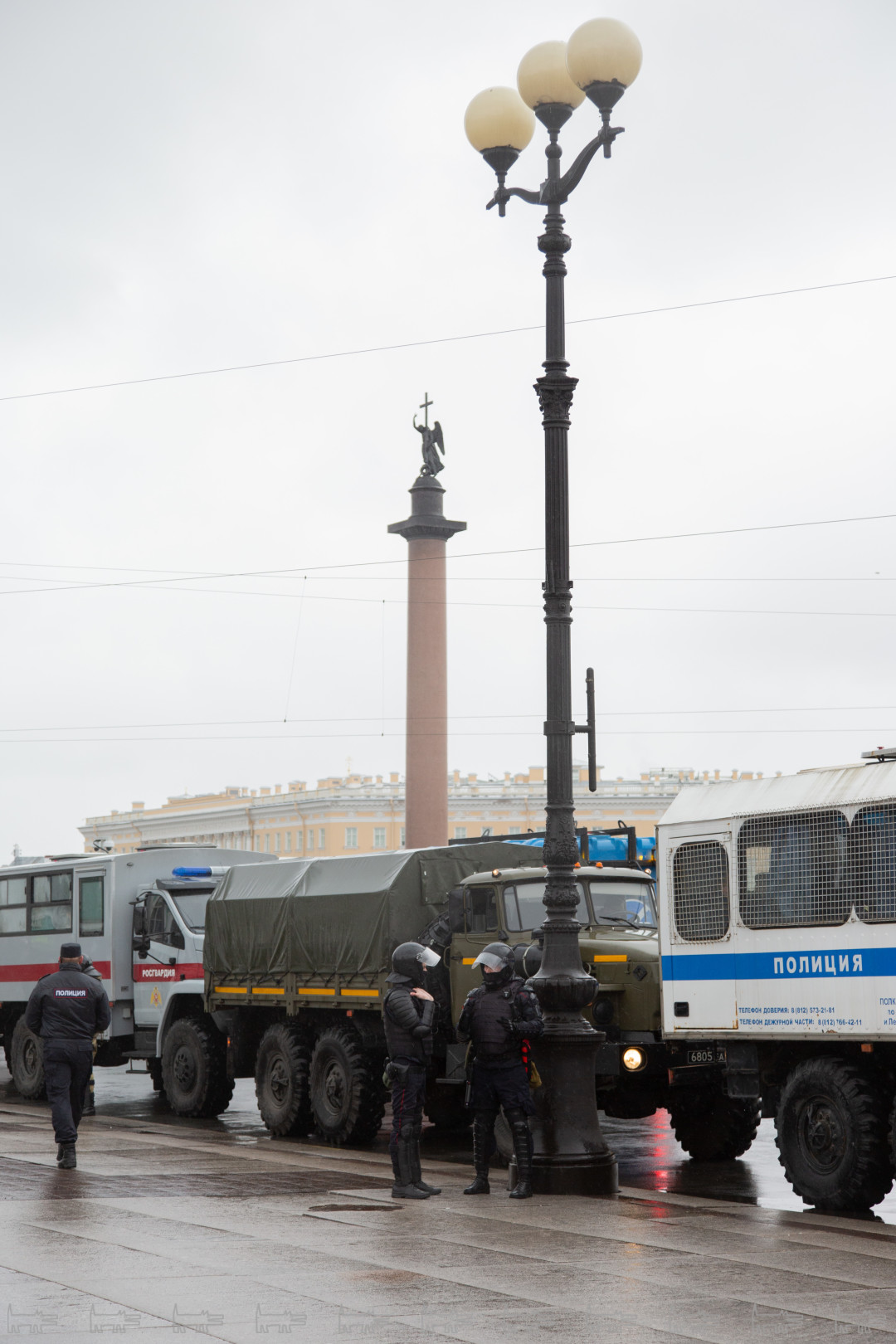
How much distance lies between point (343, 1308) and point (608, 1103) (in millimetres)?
7836

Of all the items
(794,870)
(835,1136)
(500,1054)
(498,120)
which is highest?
(498,120)

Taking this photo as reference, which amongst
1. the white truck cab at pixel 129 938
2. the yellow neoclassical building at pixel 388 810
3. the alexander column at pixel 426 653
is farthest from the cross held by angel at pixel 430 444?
the yellow neoclassical building at pixel 388 810

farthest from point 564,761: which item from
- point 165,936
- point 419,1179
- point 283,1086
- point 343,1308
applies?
point 165,936

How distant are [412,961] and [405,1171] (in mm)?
1367

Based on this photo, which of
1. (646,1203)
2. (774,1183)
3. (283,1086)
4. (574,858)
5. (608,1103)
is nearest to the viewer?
(646,1203)

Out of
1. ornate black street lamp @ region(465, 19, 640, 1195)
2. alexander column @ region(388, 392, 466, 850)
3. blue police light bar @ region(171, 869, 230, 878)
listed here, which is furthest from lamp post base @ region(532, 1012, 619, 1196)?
alexander column @ region(388, 392, 466, 850)

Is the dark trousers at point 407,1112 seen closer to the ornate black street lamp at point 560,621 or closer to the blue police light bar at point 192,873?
the ornate black street lamp at point 560,621

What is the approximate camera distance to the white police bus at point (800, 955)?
12.0m

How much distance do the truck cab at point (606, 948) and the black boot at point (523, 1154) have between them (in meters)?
2.86

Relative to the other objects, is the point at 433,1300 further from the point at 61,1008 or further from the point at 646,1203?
the point at 61,1008

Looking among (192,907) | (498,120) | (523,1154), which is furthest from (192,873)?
Result: (498,120)

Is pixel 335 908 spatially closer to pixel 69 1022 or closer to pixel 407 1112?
pixel 69 1022

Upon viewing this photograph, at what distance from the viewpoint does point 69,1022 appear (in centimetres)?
1446

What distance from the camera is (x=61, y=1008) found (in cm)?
1448
